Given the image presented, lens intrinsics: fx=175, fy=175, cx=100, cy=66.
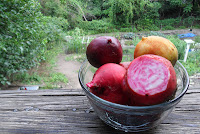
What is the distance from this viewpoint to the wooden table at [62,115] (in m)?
0.39

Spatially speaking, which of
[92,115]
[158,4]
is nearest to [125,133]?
[92,115]

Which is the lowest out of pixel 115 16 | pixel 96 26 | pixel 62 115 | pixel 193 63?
pixel 193 63

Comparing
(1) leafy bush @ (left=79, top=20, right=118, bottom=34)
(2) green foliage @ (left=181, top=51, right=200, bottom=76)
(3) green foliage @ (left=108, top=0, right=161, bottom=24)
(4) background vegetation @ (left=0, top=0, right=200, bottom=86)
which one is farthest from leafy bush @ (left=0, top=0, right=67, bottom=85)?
(3) green foliage @ (left=108, top=0, right=161, bottom=24)

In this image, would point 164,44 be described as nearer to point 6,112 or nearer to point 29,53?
point 6,112

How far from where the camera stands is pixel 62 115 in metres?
0.44

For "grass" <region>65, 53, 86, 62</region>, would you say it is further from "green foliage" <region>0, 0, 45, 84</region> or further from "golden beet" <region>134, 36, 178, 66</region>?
"golden beet" <region>134, 36, 178, 66</region>

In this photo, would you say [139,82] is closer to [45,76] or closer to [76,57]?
[45,76]

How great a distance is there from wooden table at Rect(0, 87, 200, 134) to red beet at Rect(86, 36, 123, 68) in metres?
0.14

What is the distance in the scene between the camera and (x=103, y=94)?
0.33 metres

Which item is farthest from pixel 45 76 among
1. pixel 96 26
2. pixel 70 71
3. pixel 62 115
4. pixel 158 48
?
pixel 96 26

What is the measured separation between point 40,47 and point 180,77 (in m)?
1.71

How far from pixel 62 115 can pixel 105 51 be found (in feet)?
0.63

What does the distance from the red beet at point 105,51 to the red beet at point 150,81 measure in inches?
4.5

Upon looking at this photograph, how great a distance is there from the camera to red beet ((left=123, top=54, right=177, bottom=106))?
0.27 metres
